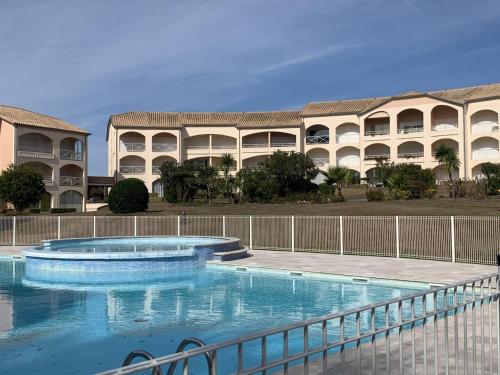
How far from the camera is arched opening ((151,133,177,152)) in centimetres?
5584

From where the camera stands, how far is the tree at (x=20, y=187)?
31.9m

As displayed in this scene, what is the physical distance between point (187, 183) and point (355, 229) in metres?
17.4

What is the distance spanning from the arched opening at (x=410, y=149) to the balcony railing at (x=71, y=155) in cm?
3179

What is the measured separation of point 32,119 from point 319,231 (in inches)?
1351

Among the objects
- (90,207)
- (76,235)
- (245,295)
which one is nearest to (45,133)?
(90,207)

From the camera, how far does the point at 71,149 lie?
49688mm

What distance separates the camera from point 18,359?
759 cm

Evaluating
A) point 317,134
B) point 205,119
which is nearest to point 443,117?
point 317,134

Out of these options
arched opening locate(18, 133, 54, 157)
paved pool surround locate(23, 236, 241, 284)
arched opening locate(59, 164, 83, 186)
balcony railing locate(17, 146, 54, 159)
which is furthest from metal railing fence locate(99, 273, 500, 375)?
arched opening locate(59, 164, 83, 186)

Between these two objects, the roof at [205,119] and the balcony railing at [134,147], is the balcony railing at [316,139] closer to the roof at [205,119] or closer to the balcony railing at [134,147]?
the roof at [205,119]

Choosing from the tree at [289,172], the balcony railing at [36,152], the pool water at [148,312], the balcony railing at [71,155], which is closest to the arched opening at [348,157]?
the tree at [289,172]

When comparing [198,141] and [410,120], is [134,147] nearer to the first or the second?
[198,141]

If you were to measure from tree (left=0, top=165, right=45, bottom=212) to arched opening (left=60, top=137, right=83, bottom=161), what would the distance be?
15.4 m

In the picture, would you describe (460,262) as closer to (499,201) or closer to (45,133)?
(499,201)
